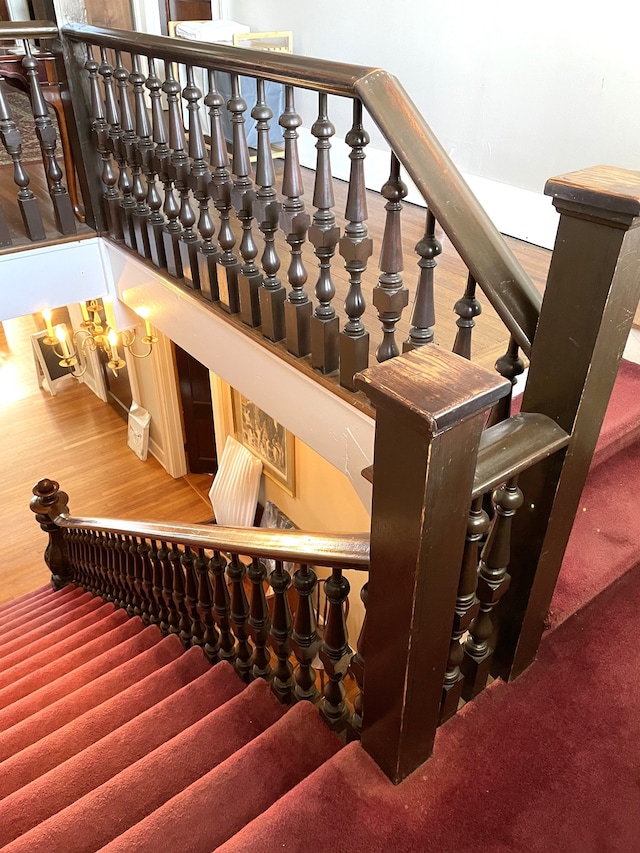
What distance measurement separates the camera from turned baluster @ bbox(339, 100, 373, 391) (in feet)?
5.49

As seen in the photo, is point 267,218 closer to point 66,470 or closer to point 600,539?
point 600,539

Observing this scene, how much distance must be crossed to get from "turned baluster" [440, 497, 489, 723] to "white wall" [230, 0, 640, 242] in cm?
216

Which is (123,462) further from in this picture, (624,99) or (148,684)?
(624,99)

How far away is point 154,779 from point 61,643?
61.6 inches

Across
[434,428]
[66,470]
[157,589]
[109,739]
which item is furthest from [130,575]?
[66,470]

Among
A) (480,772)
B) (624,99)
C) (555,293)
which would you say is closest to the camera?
(555,293)

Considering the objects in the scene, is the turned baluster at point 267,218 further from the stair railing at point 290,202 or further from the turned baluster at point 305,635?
the turned baluster at point 305,635

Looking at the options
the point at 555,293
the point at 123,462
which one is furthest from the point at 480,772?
the point at 123,462

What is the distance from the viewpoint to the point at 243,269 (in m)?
2.40

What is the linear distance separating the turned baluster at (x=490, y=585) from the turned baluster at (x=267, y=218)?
1.28 m

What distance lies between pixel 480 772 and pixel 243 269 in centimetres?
176

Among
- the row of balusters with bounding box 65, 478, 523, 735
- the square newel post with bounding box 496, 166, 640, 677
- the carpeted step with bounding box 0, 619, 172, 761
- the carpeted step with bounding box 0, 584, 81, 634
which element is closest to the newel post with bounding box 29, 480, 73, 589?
the carpeted step with bounding box 0, 584, 81, 634

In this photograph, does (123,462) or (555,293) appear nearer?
(555,293)

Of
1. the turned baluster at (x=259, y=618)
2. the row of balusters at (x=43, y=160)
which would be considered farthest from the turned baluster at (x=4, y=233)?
the turned baluster at (x=259, y=618)
